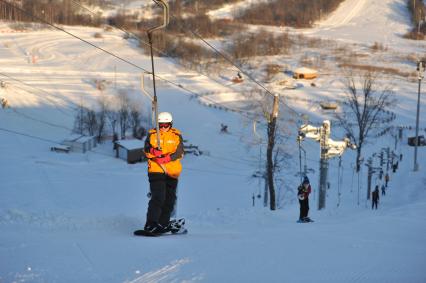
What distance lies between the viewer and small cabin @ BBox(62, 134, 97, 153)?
27.0 m

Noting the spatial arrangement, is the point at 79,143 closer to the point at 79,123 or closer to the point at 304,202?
the point at 79,123

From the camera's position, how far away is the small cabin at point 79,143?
2703 cm

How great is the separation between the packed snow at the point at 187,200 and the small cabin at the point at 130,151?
1.29 ft

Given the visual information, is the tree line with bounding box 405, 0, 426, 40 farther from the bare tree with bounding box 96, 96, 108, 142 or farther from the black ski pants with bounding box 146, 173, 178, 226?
the black ski pants with bounding box 146, 173, 178, 226

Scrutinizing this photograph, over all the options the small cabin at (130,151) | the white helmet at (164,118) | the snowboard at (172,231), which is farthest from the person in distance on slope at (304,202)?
the small cabin at (130,151)

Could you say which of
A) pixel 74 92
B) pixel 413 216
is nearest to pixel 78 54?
pixel 74 92

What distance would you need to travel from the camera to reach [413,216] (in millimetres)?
8398

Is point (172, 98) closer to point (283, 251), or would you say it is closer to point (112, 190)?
point (112, 190)

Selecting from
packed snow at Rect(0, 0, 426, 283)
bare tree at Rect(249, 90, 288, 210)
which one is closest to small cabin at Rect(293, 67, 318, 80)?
packed snow at Rect(0, 0, 426, 283)

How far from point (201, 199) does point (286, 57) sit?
51.0m

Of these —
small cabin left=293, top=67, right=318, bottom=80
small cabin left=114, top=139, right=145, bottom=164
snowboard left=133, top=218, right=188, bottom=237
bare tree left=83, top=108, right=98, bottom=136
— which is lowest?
small cabin left=114, top=139, right=145, bottom=164

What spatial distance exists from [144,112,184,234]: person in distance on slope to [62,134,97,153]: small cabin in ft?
71.5

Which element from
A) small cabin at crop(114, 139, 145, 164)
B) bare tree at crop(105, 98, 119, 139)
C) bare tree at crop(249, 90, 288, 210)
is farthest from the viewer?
bare tree at crop(105, 98, 119, 139)

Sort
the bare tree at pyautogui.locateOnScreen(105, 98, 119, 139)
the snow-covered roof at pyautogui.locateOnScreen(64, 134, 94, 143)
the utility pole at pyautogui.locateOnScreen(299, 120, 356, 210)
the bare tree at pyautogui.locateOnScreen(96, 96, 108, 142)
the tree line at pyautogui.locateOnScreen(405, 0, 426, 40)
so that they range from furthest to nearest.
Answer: the tree line at pyautogui.locateOnScreen(405, 0, 426, 40), the bare tree at pyautogui.locateOnScreen(105, 98, 119, 139), the bare tree at pyautogui.locateOnScreen(96, 96, 108, 142), the snow-covered roof at pyautogui.locateOnScreen(64, 134, 94, 143), the utility pole at pyautogui.locateOnScreen(299, 120, 356, 210)
